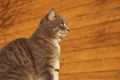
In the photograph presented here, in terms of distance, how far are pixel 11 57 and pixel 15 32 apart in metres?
1.32

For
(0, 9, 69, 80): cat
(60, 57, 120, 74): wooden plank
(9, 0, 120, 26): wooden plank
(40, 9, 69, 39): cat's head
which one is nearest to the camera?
(0, 9, 69, 80): cat

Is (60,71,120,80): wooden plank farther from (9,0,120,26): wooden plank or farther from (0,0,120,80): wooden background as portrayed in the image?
(9,0,120,26): wooden plank

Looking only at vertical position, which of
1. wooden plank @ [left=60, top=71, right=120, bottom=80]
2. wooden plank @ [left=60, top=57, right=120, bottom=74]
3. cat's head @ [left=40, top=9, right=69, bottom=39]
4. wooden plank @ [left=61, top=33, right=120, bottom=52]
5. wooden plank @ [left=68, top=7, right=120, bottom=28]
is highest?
wooden plank @ [left=68, top=7, right=120, bottom=28]

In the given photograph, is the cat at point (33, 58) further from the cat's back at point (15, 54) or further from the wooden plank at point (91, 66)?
the wooden plank at point (91, 66)

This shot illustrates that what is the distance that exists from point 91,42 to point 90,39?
0.03m

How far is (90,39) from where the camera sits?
7.91 feet

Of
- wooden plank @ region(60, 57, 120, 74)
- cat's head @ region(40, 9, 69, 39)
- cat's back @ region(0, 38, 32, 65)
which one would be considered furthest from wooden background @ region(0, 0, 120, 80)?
cat's back @ region(0, 38, 32, 65)

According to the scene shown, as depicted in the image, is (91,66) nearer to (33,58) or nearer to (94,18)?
(94,18)

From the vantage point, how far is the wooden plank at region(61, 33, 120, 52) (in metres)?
2.25

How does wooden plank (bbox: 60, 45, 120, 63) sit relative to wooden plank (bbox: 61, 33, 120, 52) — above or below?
below

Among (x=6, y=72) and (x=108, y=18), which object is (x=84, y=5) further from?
(x=6, y=72)

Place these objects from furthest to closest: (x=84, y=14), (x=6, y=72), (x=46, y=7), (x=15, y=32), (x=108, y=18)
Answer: (x=15, y=32), (x=46, y=7), (x=84, y=14), (x=108, y=18), (x=6, y=72)

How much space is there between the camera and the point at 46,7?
116 inches

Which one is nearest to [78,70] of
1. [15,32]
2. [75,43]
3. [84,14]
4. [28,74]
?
[75,43]
